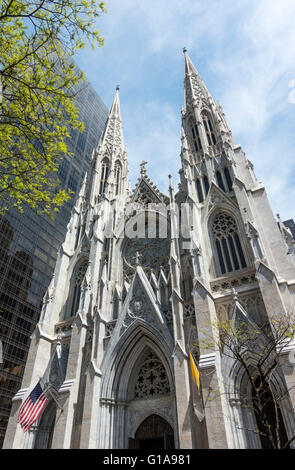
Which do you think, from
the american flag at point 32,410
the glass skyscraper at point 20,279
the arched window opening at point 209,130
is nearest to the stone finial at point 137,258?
the american flag at point 32,410

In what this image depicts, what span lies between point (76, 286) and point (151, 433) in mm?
11258

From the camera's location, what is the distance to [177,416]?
13.2 m

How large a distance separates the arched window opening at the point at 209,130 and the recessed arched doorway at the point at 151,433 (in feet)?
65.2

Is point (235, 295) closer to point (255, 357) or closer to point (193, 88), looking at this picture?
point (255, 357)

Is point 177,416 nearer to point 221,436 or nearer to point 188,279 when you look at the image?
point 221,436

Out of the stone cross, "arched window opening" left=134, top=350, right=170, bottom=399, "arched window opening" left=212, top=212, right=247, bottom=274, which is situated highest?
the stone cross

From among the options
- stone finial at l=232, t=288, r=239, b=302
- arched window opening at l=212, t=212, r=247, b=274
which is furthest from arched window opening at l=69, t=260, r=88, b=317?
stone finial at l=232, t=288, r=239, b=302

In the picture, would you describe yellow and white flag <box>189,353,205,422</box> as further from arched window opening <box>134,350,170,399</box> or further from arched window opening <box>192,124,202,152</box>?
arched window opening <box>192,124,202,152</box>

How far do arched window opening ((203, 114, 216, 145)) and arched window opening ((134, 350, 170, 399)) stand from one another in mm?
17066

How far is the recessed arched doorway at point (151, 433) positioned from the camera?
15.5m

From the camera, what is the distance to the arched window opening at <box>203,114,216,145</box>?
989 inches

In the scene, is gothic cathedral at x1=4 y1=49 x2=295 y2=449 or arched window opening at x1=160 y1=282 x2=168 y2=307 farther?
arched window opening at x1=160 y1=282 x2=168 y2=307
